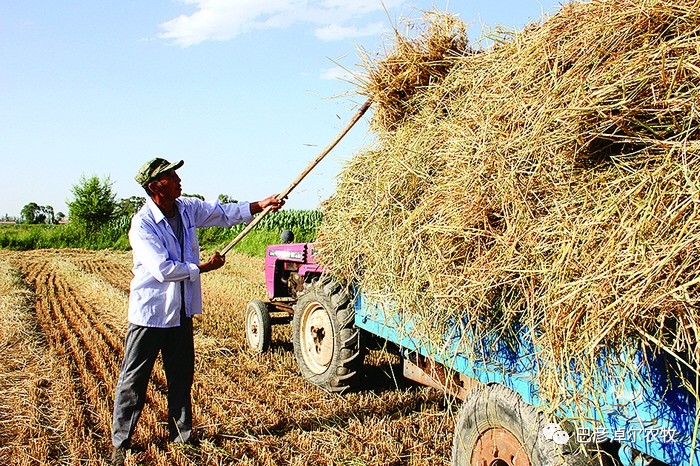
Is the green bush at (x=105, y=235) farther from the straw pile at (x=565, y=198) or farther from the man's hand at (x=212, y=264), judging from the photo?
the straw pile at (x=565, y=198)

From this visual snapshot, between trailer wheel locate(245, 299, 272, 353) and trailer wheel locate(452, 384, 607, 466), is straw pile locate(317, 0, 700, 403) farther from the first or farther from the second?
trailer wheel locate(245, 299, 272, 353)

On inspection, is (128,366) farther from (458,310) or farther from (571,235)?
(571,235)

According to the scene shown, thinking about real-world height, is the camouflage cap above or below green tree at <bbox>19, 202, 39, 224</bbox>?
below

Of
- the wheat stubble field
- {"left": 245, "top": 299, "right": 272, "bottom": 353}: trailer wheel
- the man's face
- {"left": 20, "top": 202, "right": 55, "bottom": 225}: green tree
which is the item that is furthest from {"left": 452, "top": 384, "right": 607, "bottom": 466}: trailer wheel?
{"left": 20, "top": 202, "right": 55, "bottom": 225}: green tree

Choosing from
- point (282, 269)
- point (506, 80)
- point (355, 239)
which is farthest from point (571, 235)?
point (282, 269)

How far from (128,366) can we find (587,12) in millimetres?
3541

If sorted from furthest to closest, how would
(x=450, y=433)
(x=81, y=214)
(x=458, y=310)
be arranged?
(x=81, y=214)
(x=450, y=433)
(x=458, y=310)

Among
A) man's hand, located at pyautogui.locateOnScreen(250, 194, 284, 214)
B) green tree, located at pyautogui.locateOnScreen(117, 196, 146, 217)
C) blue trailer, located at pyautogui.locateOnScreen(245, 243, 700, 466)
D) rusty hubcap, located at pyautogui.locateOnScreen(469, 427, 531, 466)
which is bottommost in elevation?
rusty hubcap, located at pyautogui.locateOnScreen(469, 427, 531, 466)

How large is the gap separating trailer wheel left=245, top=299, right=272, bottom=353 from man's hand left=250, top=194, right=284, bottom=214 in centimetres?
218

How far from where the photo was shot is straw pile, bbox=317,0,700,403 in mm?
1997

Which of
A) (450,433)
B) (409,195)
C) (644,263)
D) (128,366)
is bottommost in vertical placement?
(450,433)

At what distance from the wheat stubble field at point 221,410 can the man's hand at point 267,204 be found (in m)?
1.59

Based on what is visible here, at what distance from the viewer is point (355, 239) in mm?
3941

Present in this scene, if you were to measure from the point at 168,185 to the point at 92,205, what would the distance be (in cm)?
3930
